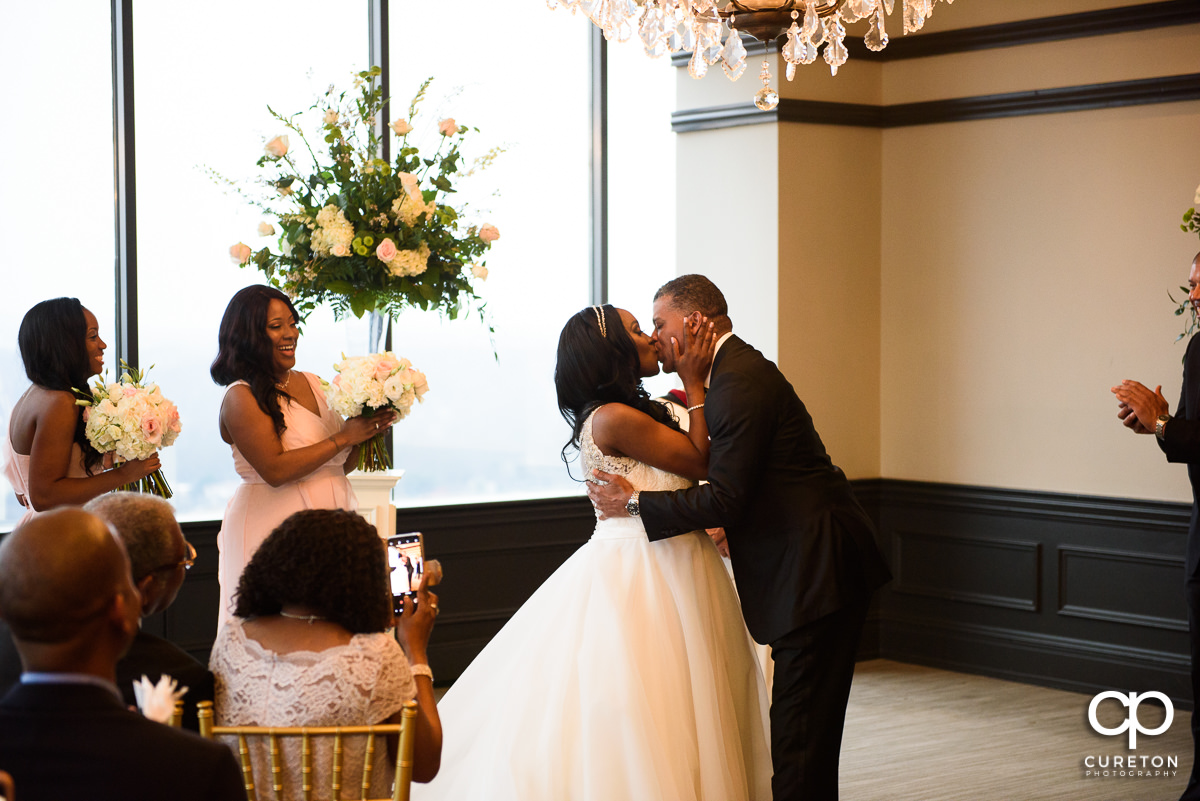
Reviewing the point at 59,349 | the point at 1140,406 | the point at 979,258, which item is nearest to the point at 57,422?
the point at 59,349

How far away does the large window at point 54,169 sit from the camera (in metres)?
5.04

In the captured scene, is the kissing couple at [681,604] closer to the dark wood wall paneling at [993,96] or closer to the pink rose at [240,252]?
the pink rose at [240,252]

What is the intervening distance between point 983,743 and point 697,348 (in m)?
2.54

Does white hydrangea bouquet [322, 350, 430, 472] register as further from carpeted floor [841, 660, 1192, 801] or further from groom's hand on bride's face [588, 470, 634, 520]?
carpeted floor [841, 660, 1192, 801]

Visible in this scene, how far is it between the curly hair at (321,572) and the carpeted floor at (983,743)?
2.80 m

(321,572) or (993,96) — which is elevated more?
(993,96)

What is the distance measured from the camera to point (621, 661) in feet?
11.0

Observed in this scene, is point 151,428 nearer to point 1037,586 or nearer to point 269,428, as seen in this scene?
point 269,428

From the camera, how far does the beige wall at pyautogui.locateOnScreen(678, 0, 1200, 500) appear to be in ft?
18.0

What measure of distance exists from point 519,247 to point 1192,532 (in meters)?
3.62

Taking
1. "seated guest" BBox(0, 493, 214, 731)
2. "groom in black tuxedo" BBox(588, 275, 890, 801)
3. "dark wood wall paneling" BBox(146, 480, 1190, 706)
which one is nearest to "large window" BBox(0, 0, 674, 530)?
"dark wood wall paneling" BBox(146, 480, 1190, 706)

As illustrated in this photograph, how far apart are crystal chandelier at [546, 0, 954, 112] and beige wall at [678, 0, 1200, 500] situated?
2.46 m

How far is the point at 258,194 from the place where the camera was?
5680 mm

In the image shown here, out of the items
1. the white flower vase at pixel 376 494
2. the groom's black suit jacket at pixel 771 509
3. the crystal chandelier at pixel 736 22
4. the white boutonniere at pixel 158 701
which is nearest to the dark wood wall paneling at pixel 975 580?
the white flower vase at pixel 376 494
